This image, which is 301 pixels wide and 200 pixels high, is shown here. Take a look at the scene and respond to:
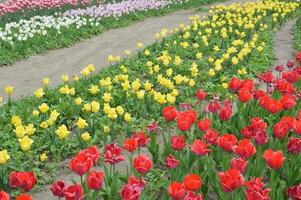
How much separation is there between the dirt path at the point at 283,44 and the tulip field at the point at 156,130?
225mm

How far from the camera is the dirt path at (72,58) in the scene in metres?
9.42

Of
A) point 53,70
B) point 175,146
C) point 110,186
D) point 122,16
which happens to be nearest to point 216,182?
point 175,146

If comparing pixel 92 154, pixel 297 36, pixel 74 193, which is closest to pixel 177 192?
pixel 74 193

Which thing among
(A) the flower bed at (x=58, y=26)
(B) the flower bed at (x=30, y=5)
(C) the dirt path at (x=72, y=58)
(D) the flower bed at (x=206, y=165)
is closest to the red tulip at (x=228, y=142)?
(D) the flower bed at (x=206, y=165)

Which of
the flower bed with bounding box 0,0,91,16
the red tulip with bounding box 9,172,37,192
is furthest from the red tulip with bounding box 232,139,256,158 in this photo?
the flower bed with bounding box 0,0,91,16

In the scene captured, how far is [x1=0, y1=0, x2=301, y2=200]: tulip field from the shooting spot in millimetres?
3521

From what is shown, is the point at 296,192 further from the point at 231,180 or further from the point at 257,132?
the point at 257,132

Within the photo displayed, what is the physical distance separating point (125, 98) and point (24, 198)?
14.1 feet

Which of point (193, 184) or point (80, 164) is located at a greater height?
point (80, 164)

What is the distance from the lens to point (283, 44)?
13.1 metres

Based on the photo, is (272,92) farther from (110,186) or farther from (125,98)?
(110,186)

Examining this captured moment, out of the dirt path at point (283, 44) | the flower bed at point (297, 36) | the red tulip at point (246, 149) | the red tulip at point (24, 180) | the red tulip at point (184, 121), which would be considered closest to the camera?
the red tulip at point (24, 180)

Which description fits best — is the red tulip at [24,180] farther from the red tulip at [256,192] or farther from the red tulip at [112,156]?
the red tulip at [256,192]

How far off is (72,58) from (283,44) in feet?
18.6
